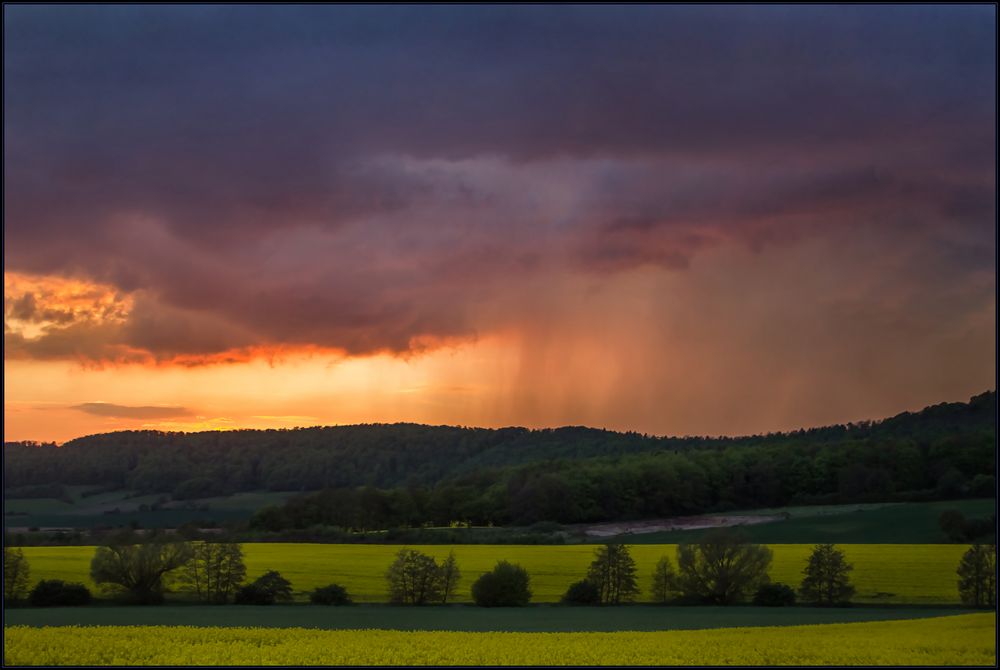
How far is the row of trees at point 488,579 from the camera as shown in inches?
2018

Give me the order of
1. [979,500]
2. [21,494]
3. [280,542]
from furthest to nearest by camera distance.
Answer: [21,494] < [979,500] < [280,542]

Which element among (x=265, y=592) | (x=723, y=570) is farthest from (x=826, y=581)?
(x=265, y=592)

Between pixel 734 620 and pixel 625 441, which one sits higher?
pixel 625 441

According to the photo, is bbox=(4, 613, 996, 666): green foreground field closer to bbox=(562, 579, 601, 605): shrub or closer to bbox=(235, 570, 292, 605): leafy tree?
bbox=(235, 570, 292, 605): leafy tree

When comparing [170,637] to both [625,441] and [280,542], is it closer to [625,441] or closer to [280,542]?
[280,542]

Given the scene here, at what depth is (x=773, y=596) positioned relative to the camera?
5116cm

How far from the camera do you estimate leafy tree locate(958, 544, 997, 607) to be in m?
48.5

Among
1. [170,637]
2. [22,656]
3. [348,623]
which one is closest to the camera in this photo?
[22,656]

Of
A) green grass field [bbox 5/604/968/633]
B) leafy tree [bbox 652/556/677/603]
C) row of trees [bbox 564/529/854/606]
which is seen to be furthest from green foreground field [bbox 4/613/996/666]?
leafy tree [bbox 652/556/677/603]

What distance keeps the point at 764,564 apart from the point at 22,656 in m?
38.8

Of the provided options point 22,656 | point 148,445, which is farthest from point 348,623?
point 148,445

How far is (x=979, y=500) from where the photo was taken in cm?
9656

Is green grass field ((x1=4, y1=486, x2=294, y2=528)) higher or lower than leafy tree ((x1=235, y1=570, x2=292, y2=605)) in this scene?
higher

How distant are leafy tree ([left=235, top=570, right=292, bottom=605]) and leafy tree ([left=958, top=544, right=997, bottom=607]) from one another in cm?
3759
